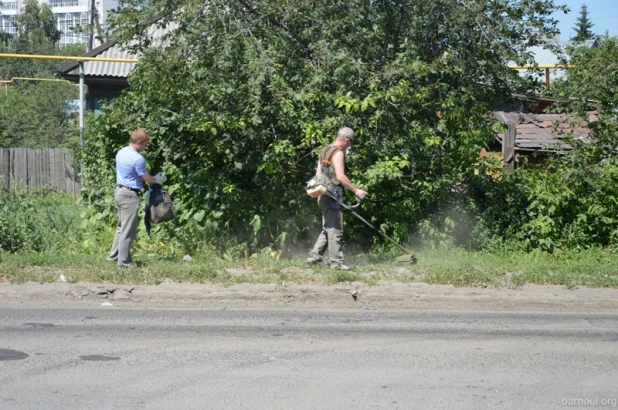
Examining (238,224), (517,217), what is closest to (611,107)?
(517,217)

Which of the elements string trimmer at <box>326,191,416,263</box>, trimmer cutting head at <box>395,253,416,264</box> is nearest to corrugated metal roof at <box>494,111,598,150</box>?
string trimmer at <box>326,191,416,263</box>

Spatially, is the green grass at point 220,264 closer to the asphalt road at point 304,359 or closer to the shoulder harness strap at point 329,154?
the asphalt road at point 304,359

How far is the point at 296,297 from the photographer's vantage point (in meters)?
9.48

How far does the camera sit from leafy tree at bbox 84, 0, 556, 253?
1150 cm

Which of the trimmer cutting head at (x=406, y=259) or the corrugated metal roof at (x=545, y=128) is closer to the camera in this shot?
the trimmer cutting head at (x=406, y=259)

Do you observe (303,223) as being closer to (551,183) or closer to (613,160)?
(551,183)

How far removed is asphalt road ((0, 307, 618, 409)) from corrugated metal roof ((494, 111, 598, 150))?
15.2ft

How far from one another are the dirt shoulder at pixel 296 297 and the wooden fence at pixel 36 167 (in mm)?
13754

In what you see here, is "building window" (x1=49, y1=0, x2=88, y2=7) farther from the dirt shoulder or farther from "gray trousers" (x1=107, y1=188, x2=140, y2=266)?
the dirt shoulder

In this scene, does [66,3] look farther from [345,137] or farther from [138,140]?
[345,137]

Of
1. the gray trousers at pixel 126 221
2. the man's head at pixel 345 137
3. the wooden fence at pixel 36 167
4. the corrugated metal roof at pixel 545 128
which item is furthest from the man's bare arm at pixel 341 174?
the wooden fence at pixel 36 167

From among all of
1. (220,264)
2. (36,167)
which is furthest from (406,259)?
(36,167)

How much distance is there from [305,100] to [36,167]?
44.5 ft

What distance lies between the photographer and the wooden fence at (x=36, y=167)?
22859mm
